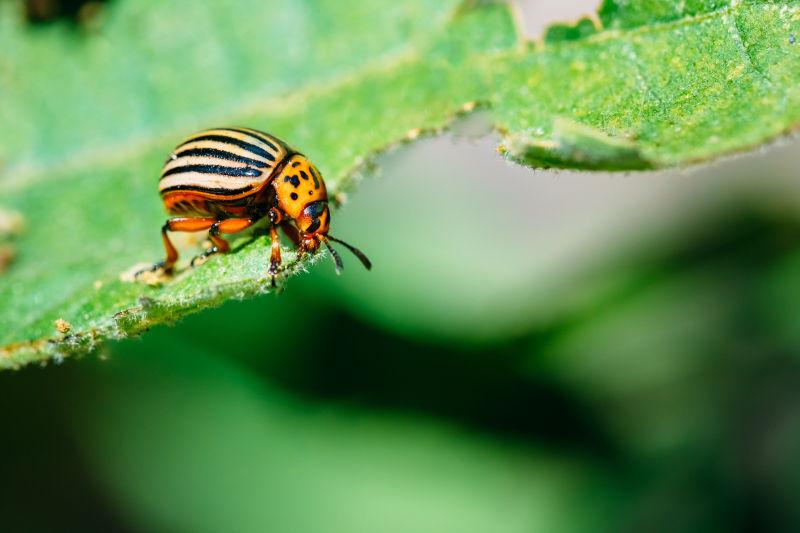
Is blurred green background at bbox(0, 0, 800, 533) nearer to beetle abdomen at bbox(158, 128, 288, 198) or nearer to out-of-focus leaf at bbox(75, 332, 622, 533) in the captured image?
out-of-focus leaf at bbox(75, 332, 622, 533)

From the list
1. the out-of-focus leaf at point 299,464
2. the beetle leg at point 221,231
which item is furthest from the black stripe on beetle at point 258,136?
the out-of-focus leaf at point 299,464

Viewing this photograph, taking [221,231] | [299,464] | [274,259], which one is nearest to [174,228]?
[221,231]

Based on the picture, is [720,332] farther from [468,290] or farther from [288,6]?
[288,6]

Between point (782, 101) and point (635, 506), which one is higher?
point (782, 101)

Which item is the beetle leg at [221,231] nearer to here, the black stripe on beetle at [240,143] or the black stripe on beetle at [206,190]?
the black stripe on beetle at [206,190]

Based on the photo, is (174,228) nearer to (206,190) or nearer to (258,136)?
(206,190)

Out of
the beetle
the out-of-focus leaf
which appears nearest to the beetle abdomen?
the beetle

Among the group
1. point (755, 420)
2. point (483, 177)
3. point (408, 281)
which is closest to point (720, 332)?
point (755, 420)
